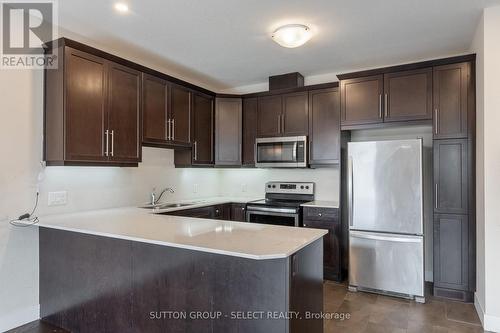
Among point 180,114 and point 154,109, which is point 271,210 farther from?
point 154,109

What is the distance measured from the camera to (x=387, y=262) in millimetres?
3277

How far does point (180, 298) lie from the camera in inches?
76.4

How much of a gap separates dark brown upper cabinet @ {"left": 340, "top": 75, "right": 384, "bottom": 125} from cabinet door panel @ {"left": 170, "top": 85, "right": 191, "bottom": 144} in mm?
1965

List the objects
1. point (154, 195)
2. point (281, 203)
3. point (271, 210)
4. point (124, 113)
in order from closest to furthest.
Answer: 1. point (124, 113)
2. point (154, 195)
3. point (271, 210)
4. point (281, 203)

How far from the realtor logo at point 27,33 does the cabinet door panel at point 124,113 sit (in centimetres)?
54

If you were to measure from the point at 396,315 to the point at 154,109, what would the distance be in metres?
3.26

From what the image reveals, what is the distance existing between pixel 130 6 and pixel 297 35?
146cm

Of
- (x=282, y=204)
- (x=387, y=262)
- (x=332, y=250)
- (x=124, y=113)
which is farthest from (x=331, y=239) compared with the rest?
(x=124, y=113)

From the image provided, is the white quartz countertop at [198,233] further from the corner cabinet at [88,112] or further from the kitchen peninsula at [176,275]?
the corner cabinet at [88,112]

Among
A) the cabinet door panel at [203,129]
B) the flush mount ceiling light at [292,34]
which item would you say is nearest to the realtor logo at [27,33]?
the cabinet door panel at [203,129]

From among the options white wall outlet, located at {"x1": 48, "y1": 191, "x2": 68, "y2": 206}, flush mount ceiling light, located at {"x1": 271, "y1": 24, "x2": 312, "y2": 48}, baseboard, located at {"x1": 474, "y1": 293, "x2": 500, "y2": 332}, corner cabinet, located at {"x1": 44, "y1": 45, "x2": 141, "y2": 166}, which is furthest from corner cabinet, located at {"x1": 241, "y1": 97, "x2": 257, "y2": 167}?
baseboard, located at {"x1": 474, "y1": 293, "x2": 500, "y2": 332}

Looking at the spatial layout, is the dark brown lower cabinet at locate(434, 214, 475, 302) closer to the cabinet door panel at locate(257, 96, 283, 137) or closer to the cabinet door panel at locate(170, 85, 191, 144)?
the cabinet door panel at locate(257, 96, 283, 137)

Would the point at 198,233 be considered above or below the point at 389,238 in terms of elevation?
above

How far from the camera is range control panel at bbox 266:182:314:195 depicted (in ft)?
14.2
